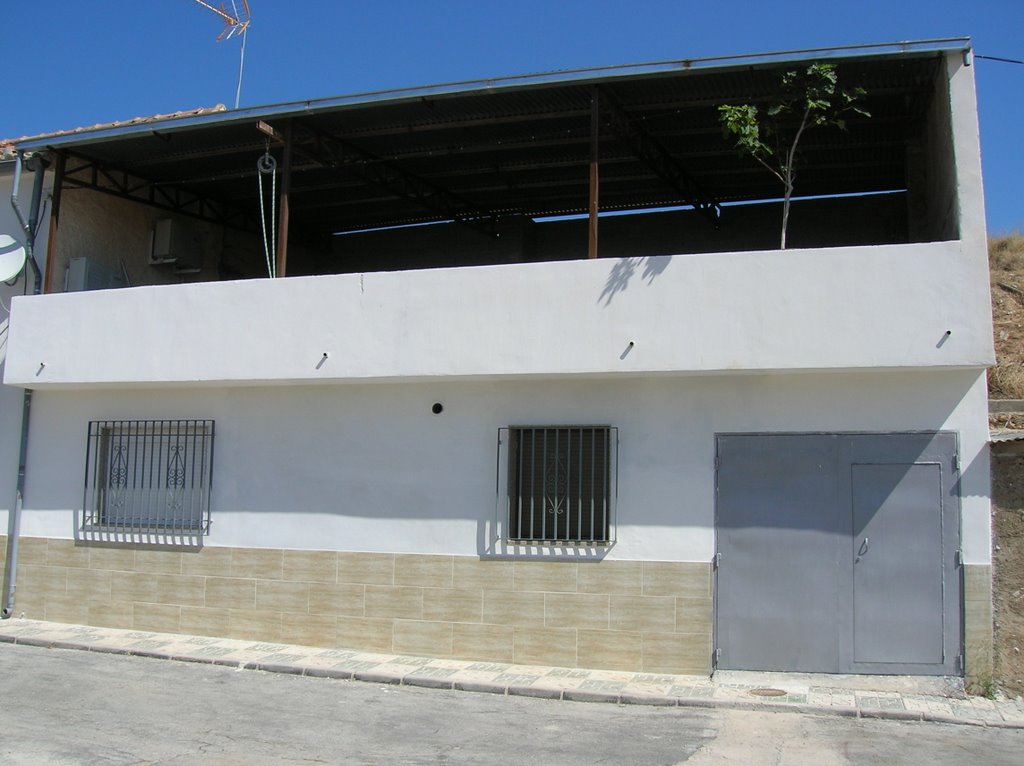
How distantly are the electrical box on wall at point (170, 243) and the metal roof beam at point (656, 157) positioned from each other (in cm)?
665

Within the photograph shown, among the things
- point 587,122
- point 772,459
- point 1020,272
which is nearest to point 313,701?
point 772,459

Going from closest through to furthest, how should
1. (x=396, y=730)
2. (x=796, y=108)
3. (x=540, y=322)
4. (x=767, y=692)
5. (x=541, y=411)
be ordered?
(x=396, y=730)
(x=767, y=692)
(x=540, y=322)
(x=541, y=411)
(x=796, y=108)

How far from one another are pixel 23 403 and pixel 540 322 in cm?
675

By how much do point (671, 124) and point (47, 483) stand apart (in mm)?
8399

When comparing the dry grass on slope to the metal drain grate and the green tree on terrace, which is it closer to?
the green tree on terrace

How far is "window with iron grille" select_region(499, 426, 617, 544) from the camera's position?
369 inches

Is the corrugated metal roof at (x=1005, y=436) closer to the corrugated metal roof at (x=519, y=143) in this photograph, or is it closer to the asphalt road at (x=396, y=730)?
the asphalt road at (x=396, y=730)

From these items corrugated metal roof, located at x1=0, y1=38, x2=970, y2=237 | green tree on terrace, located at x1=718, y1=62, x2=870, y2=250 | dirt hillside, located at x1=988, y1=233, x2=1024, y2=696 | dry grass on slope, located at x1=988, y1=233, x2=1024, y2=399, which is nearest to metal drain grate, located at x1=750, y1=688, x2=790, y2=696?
dirt hillside, located at x1=988, y1=233, x2=1024, y2=696

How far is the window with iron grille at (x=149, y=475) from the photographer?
11000 millimetres

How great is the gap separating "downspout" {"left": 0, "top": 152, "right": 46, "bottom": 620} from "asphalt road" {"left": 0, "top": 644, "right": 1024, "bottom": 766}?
3.13m

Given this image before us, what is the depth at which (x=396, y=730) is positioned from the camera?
24.0 ft

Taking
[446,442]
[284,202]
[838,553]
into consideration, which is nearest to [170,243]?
[284,202]

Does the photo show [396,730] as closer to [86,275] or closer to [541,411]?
[541,411]

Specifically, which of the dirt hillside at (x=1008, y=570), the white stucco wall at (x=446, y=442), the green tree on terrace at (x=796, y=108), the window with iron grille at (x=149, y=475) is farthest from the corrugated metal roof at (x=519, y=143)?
the dirt hillside at (x=1008, y=570)
